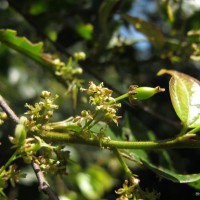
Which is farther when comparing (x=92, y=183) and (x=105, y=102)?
(x=92, y=183)

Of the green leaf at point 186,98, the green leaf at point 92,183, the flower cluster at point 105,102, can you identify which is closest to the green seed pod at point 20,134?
the flower cluster at point 105,102

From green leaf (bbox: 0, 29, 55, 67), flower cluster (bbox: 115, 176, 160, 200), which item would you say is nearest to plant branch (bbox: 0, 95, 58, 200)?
flower cluster (bbox: 115, 176, 160, 200)

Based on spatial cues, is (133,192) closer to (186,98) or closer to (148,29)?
(186,98)

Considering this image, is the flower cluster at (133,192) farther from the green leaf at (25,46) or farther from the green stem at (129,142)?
the green leaf at (25,46)

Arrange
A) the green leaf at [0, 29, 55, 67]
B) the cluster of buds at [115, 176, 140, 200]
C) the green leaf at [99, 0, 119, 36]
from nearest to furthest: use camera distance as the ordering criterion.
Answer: the cluster of buds at [115, 176, 140, 200], the green leaf at [0, 29, 55, 67], the green leaf at [99, 0, 119, 36]

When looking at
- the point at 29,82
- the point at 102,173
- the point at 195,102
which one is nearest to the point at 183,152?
the point at 102,173

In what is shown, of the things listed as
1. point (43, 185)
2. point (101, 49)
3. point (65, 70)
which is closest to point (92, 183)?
point (101, 49)

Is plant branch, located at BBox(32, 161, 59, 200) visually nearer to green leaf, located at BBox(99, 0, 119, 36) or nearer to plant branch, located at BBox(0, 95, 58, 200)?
plant branch, located at BBox(0, 95, 58, 200)
